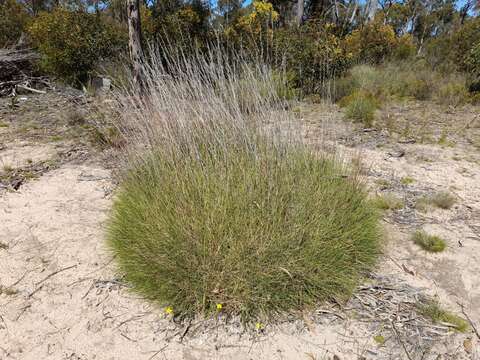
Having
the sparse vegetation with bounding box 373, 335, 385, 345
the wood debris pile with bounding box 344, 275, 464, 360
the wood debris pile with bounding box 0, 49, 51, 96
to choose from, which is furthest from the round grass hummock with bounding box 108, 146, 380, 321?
the wood debris pile with bounding box 0, 49, 51, 96

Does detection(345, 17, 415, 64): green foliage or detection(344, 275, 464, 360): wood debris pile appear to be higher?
detection(345, 17, 415, 64): green foliage

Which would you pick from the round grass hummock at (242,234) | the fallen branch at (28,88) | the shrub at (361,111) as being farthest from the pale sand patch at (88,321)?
the fallen branch at (28,88)

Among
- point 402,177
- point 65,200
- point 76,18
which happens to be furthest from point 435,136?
point 76,18

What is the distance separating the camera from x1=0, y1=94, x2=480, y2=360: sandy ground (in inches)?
58.1

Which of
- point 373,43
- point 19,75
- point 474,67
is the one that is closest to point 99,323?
point 19,75

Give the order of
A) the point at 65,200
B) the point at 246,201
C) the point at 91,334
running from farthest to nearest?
the point at 65,200
the point at 246,201
the point at 91,334

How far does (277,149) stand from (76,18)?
708cm

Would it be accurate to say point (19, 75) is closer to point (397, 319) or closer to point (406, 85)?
point (397, 319)

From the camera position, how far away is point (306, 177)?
76.5 inches

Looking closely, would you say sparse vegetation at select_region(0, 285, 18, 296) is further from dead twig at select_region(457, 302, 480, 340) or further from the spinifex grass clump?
dead twig at select_region(457, 302, 480, 340)

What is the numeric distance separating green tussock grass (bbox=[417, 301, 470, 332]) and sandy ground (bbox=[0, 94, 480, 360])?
5cm

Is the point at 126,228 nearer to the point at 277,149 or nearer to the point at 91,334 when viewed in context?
the point at 91,334

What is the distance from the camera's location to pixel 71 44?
6473 mm

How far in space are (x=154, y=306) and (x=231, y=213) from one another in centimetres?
63
